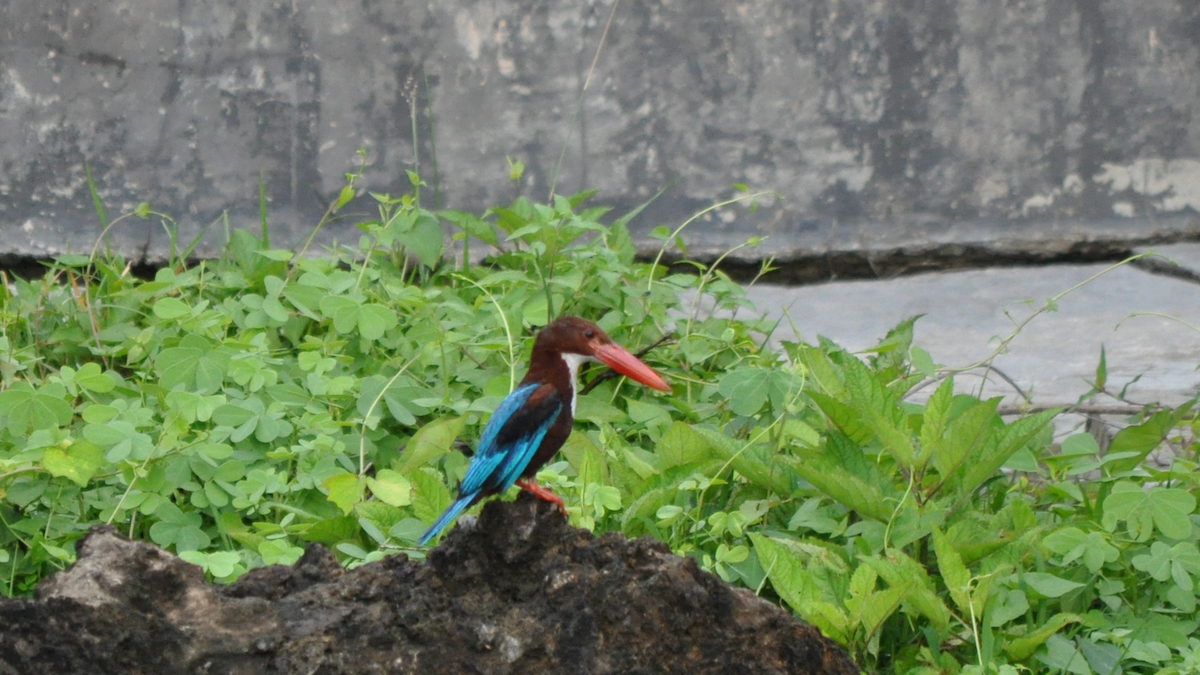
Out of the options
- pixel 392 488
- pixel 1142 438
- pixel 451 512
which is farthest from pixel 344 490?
pixel 1142 438

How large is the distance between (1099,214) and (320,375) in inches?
118

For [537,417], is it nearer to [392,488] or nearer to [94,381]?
[392,488]

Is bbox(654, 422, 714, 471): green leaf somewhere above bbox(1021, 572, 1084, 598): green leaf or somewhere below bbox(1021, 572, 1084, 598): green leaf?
above

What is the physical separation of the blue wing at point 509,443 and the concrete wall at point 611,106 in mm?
2259

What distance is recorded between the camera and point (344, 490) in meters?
2.59

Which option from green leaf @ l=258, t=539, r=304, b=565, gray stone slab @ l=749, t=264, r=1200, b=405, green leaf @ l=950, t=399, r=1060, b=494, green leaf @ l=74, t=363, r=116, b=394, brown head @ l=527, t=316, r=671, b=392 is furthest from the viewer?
gray stone slab @ l=749, t=264, r=1200, b=405

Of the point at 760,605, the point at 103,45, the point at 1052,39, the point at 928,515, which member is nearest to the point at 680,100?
the point at 1052,39

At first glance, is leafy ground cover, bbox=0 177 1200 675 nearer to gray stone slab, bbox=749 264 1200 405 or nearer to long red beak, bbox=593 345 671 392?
long red beak, bbox=593 345 671 392

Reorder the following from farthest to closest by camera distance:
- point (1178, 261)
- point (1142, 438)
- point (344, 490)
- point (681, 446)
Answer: point (1178, 261), point (1142, 438), point (681, 446), point (344, 490)

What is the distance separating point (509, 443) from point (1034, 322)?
102 inches

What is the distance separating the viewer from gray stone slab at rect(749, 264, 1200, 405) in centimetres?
370

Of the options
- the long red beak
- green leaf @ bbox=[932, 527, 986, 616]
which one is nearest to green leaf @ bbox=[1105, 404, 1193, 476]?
green leaf @ bbox=[932, 527, 986, 616]

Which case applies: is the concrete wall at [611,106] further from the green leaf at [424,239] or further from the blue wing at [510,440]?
the blue wing at [510,440]

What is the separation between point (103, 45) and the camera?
434 cm
